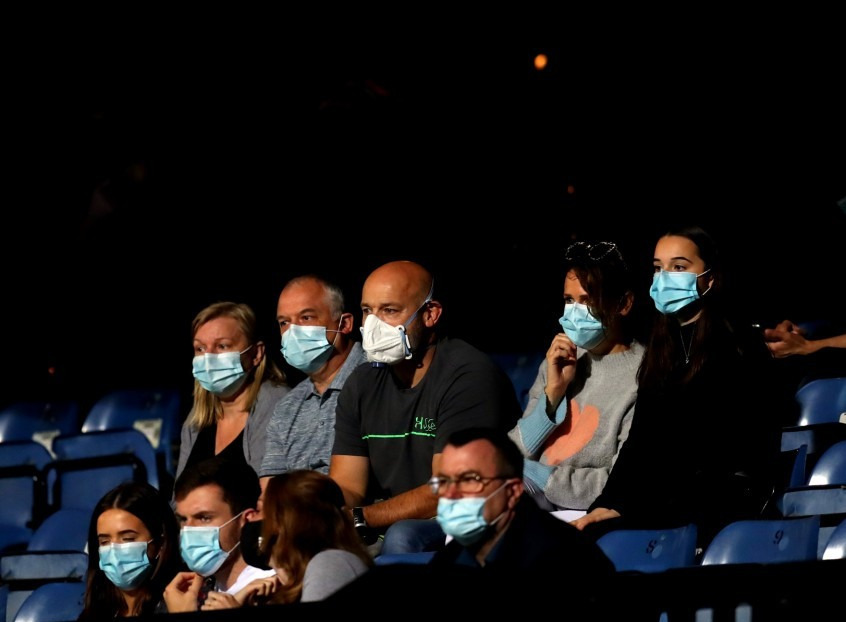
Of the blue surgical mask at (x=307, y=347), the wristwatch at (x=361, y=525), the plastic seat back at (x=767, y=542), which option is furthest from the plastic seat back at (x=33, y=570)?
the plastic seat back at (x=767, y=542)

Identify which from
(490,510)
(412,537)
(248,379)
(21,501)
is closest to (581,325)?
→ (412,537)

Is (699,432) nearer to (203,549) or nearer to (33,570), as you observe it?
(203,549)

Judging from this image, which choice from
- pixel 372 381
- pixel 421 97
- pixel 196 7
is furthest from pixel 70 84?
pixel 372 381

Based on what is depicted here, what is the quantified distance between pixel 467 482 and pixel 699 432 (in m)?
1.15

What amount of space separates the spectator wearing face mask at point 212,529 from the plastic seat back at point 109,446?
1.86 meters

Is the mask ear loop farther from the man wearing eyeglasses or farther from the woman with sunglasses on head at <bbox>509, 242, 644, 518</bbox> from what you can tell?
the man wearing eyeglasses

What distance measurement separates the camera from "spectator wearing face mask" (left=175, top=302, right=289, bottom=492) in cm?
545

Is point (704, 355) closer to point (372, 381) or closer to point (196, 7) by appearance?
point (372, 381)

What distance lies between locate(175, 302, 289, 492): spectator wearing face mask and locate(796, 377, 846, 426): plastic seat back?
2.25 metres

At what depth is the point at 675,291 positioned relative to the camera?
447 centimetres

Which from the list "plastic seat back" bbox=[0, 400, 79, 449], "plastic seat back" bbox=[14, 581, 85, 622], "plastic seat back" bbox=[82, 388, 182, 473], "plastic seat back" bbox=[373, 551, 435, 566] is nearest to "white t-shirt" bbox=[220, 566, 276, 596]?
"plastic seat back" bbox=[373, 551, 435, 566]

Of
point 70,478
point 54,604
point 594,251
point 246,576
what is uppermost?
point 594,251

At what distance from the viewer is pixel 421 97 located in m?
7.93

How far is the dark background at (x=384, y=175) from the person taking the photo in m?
6.63
